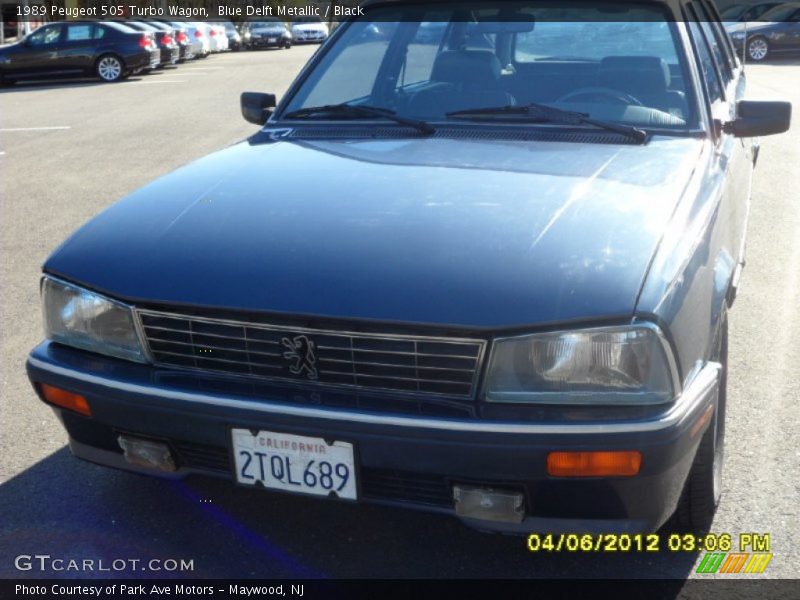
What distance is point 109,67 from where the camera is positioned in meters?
20.2

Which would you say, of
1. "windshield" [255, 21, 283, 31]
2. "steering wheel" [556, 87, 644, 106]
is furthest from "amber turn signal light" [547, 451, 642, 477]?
"windshield" [255, 21, 283, 31]

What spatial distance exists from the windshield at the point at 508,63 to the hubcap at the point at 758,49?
2017 cm

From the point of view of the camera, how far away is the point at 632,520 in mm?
2342

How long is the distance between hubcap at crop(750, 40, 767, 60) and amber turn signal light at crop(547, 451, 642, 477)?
22.2 meters

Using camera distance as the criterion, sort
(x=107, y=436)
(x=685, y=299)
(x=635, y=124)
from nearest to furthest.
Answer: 1. (x=685, y=299)
2. (x=107, y=436)
3. (x=635, y=124)

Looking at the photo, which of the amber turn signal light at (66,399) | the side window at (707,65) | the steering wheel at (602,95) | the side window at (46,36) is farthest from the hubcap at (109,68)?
the amber turn signal light at (66,399)

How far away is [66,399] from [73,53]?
18.9m

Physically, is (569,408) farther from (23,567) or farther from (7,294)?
(7,294)

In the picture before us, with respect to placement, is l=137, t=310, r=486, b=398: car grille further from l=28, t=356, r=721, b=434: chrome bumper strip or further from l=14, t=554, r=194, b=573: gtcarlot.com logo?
l=14, t=554, r=194, b=573: gtcarlot.com logo

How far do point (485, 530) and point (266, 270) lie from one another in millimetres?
836

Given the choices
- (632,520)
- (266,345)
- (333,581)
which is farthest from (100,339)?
(632,520)

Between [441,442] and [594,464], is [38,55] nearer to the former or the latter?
[441,442]

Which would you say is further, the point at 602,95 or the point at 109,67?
the point at 109,67

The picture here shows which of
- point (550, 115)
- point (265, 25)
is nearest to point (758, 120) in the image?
point (550, 115)
